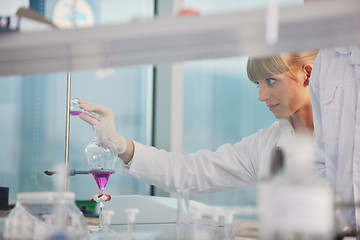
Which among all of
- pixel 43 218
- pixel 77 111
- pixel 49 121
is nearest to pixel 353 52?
pixel 77 111

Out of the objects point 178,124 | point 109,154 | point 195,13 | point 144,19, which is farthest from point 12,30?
point 178,124

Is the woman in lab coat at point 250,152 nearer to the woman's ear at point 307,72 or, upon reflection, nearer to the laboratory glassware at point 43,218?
the woman's ear at point 307,72

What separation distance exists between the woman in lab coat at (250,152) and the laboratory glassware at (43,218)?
82 centimetres

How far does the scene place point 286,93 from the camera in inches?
84.0

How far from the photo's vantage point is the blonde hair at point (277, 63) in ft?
6.91

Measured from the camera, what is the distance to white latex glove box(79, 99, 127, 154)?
5.81 feet

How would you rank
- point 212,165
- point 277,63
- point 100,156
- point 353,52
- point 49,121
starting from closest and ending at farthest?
1. point 100,156
2. point 353,52
3. point 277,63
4. point 212,165
5. point 49,121

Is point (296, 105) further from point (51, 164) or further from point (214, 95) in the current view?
point (51, 164)

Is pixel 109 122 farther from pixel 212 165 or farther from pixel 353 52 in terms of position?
pixel 353 52

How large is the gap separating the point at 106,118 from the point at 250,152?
2.54 feet

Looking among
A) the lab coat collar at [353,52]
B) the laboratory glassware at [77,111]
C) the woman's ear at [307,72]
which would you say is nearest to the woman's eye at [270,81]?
the woman's ear at [307,72]

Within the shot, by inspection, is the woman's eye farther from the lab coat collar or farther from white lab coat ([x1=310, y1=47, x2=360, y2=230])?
the lab coat collar

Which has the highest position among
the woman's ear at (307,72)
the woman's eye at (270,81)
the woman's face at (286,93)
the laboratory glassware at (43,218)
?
the woman's ear at (307,72)

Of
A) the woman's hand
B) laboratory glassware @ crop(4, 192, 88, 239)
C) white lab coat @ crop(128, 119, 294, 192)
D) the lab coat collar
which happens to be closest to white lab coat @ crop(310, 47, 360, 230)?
the lab coat collar
